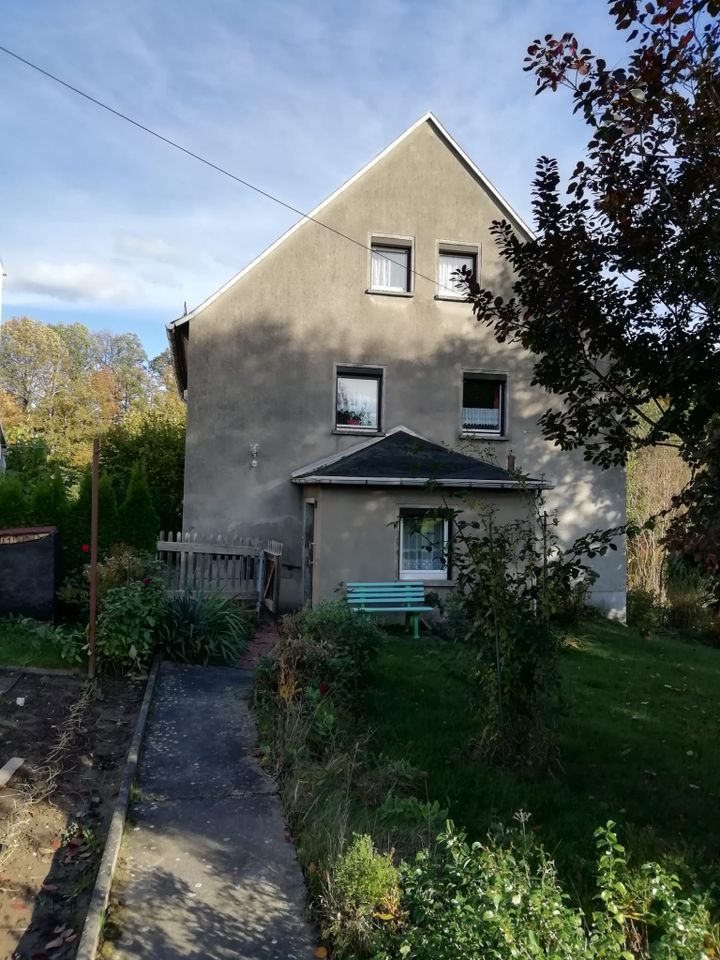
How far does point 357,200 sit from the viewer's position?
1527cm

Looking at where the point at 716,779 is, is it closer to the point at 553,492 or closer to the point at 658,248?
the point at 658,248

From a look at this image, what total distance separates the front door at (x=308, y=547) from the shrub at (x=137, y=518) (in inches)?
111

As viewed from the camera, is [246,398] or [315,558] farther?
[246,398]

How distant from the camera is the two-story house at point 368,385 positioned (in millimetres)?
13930

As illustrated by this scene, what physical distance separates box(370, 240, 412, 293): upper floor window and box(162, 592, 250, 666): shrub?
7.89 m

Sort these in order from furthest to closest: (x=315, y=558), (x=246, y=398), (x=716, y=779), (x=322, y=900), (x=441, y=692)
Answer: (x=246, y=398), (x=315, y=558), (x=441, y=692), (x=716, y=779), (x=322, y=900)

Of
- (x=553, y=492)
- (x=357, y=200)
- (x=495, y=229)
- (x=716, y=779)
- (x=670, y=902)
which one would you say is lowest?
(x=716, y=779)

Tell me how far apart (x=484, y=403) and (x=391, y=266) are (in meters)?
3.51

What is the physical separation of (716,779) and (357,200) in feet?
40.7

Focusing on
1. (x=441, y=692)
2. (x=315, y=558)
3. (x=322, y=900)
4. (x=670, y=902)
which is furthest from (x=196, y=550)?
(x=670, y=902)

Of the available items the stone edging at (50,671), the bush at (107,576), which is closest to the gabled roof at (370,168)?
the bush at (107,576)

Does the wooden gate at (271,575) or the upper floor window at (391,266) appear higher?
the upper floor window at (391,266)

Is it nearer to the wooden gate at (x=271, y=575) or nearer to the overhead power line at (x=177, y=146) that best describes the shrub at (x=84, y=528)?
the wooden gate at (x=271, y=575)

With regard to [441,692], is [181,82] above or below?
above
